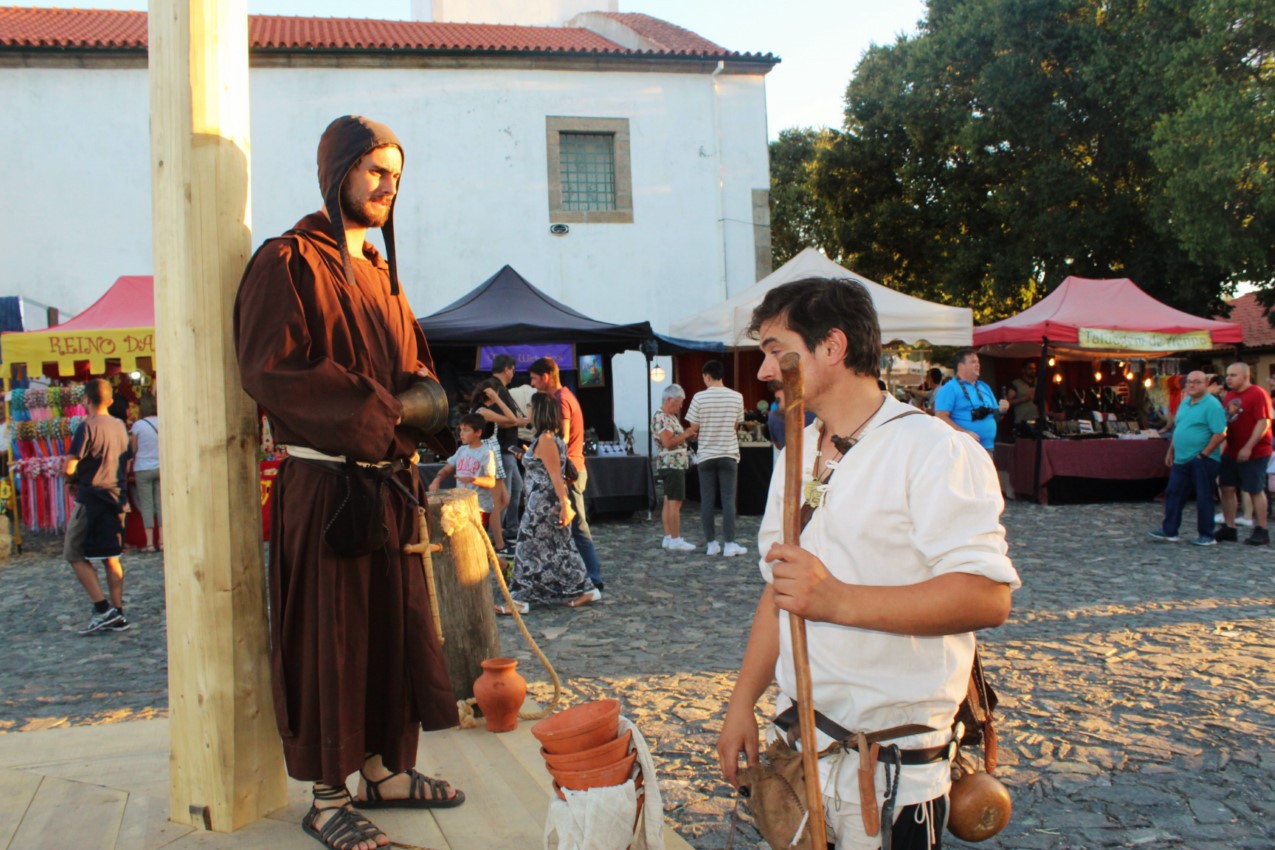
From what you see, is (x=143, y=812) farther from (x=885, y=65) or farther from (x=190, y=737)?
(x=885, y=65)

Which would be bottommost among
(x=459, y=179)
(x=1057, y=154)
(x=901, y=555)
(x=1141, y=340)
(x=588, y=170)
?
(x=901, y=555)

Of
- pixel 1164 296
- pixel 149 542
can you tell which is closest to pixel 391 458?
pixel 149 542

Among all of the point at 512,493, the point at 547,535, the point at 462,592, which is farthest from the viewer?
the point at 512,493

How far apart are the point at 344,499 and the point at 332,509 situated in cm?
5

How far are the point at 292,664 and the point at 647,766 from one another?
40.5 inches

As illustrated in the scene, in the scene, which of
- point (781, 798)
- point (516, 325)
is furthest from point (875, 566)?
point (516, 325)

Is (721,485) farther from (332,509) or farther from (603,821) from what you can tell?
(603,821)

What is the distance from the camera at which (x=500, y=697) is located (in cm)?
399

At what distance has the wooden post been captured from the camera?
110 inches

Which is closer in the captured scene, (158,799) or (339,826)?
(339,826)

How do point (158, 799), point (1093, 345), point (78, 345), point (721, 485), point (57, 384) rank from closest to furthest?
point (158, 799), point (721, 485), point (78, 345), point (57, 384), point (1093, 345)

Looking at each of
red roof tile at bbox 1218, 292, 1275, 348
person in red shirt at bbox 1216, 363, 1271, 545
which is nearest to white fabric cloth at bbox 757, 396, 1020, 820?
person in red shirt at bbox 1216, 363, 1271, 545

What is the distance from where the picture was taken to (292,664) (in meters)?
2.76

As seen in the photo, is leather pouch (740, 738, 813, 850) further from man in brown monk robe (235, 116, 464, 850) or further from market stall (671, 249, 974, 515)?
market stall (671, 249, 974, 515)
